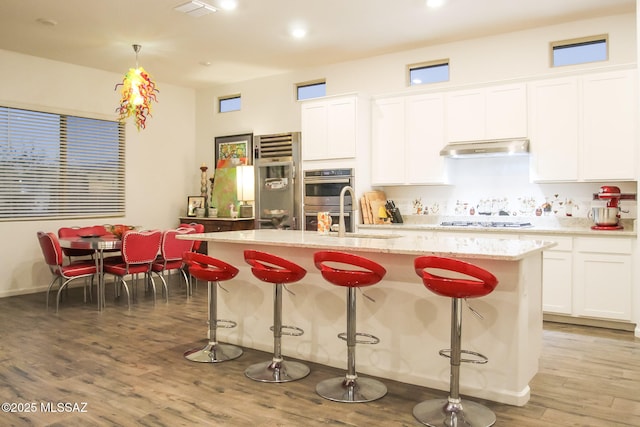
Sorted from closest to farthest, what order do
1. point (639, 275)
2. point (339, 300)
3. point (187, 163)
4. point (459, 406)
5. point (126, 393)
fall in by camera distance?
point (459, 406), point (126, 393), point (339, 300), point (639, 275), point (187, 163)

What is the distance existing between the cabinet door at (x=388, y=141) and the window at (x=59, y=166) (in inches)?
156

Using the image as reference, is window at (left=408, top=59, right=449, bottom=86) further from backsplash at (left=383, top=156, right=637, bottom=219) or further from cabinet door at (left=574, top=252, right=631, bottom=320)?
cabinet door at (left=574, top=252, right=631, bottom=320)

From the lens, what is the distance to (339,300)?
3.70 metres

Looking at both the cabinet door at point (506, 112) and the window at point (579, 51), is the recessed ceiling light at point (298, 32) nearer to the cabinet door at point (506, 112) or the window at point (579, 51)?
the cabinet door at point (506, 112)

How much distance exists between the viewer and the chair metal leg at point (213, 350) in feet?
12.8

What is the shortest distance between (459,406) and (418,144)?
3.82 metres

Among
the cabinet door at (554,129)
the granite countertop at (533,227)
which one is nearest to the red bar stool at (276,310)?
the granite countertop at (533,227)

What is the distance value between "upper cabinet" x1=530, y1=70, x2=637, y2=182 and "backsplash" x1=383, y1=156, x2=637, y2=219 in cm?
33

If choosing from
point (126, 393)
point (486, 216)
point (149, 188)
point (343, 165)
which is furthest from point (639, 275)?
point (149, 188)

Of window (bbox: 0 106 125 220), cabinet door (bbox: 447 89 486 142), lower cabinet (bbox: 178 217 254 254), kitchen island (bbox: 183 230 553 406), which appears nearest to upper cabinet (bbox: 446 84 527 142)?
cabinet door (bbox: 447 89 486 142)

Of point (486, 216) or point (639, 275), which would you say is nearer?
point (639, 275)

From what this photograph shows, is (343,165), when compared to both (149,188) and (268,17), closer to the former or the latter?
(268,17)

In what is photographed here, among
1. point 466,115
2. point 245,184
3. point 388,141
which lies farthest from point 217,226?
point 466,115

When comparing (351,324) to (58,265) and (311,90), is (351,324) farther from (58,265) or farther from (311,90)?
(311,90)
